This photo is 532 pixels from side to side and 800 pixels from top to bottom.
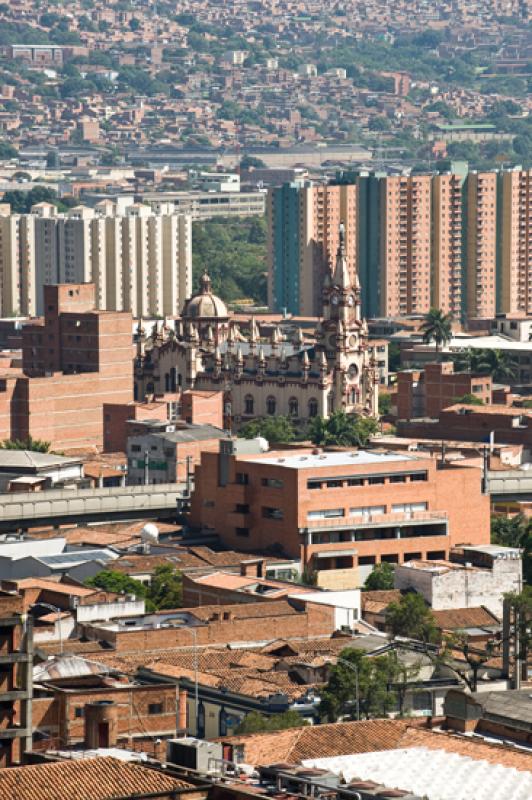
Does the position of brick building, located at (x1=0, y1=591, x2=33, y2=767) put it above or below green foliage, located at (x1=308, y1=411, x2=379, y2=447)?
above

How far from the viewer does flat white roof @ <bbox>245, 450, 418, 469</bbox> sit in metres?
91.3

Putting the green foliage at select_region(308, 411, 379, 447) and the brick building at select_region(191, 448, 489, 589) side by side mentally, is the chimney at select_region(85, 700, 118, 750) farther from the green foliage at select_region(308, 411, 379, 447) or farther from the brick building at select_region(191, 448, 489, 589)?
the green foliage at select_region(308, 411, 379, 447)

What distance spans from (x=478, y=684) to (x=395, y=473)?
29728 mm

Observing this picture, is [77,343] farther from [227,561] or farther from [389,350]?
[227,561]

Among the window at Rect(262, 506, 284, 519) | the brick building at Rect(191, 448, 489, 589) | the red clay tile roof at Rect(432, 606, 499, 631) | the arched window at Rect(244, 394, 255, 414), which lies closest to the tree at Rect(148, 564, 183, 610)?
the red clay tile roof at Rect(432, 606, 499, 631)

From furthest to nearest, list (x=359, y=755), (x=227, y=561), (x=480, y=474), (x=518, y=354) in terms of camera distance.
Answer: (x=518, y=354) → (x=480, y=474) → (x=227, y=561) → (x=359, y=755)

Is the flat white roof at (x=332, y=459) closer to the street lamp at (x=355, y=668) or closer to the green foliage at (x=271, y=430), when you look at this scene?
the street lamp at (x=355, y=668)

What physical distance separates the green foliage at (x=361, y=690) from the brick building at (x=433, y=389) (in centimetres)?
8071

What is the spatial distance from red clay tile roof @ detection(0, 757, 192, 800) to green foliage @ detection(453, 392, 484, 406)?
10138 cm

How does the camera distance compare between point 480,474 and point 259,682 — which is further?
point 480,474

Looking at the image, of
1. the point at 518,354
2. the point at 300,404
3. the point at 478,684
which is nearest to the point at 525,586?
the point at 478,684

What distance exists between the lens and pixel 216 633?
7062 cm

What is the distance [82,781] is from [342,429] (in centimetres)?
9356

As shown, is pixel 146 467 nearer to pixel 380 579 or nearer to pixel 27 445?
pixel 27 445
